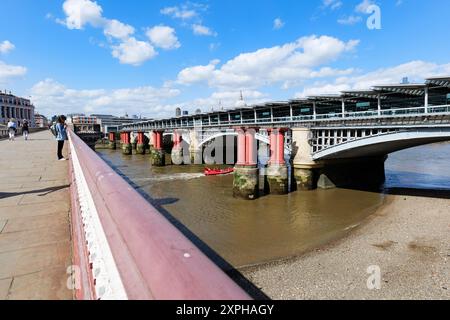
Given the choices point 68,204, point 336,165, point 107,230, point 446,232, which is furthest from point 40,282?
point 336,165

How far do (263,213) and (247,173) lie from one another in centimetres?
313

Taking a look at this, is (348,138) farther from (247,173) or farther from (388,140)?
(247,173)

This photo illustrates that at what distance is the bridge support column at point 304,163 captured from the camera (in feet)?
61.9

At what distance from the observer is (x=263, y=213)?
547 inches

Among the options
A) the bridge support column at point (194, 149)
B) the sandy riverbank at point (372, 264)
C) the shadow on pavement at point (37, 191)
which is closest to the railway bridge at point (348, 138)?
the sandy riverbank at point (372, 264)

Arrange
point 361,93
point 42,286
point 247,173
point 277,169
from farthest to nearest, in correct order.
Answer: point 361,93, point 277,169, point 247,173, point 42,286

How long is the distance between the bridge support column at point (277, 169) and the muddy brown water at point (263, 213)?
72 cm

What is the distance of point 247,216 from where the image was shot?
44.0ft

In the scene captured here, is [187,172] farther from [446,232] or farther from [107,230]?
[107,230]

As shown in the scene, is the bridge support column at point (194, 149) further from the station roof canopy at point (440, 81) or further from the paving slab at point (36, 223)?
the paving slab at point (36, 223)

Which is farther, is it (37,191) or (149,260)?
(37,191)

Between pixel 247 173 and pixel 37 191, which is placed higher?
pixel 37 191

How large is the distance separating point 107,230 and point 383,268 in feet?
29.3

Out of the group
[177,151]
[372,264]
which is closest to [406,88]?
[372,264]
